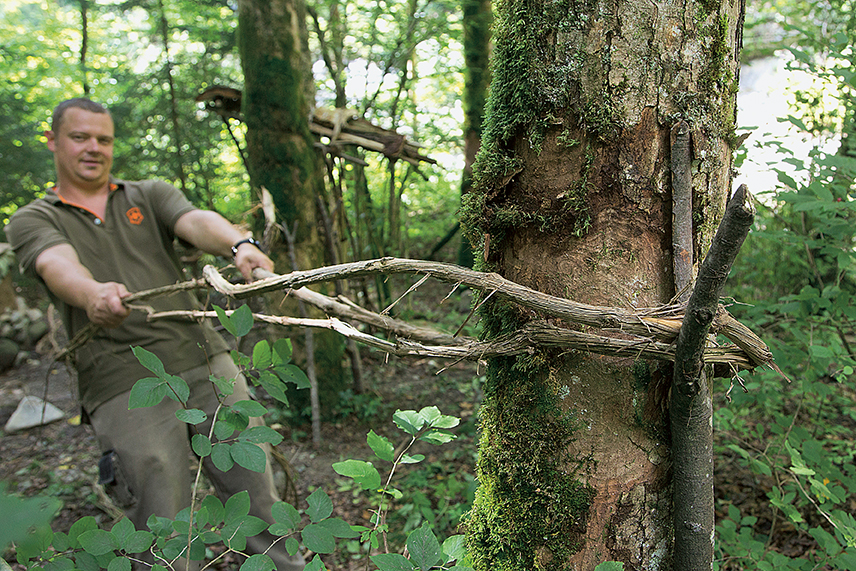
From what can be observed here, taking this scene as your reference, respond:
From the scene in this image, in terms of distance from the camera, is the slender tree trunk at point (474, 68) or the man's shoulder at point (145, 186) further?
the slender tree trunk at point (474, 68)

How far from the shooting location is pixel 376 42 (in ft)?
19.3

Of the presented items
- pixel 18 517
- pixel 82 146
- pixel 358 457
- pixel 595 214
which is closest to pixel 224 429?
pixel 18 517

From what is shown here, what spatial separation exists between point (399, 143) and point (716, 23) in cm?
296

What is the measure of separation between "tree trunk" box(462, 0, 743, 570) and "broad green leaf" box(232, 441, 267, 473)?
0.55 metres

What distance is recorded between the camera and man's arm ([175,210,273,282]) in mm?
2162

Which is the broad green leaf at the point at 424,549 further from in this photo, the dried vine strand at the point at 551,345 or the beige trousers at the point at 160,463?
the beige trousers at the point at 160,463

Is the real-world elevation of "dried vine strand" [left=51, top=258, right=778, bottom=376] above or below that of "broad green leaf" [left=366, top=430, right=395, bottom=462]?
above

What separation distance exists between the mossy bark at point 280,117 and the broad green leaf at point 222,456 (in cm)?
327

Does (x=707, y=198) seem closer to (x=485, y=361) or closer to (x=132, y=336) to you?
(x=485, y=361)

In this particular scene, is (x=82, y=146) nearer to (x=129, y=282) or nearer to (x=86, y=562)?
(x=129, y=282)

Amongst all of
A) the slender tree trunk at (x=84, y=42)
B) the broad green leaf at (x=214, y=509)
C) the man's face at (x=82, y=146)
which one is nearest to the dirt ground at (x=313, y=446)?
the man's face at (x=82, y=146)

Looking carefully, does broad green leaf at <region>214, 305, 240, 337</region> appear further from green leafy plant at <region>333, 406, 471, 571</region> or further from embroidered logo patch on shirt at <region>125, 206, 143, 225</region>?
embroidered logo patch on shirt at <region>125, 206, 143, 225</region>

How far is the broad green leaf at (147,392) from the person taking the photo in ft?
3.68

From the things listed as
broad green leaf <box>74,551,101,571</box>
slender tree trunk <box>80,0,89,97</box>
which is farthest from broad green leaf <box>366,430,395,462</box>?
slender tree trunk <box>80,0,89,97</box>
